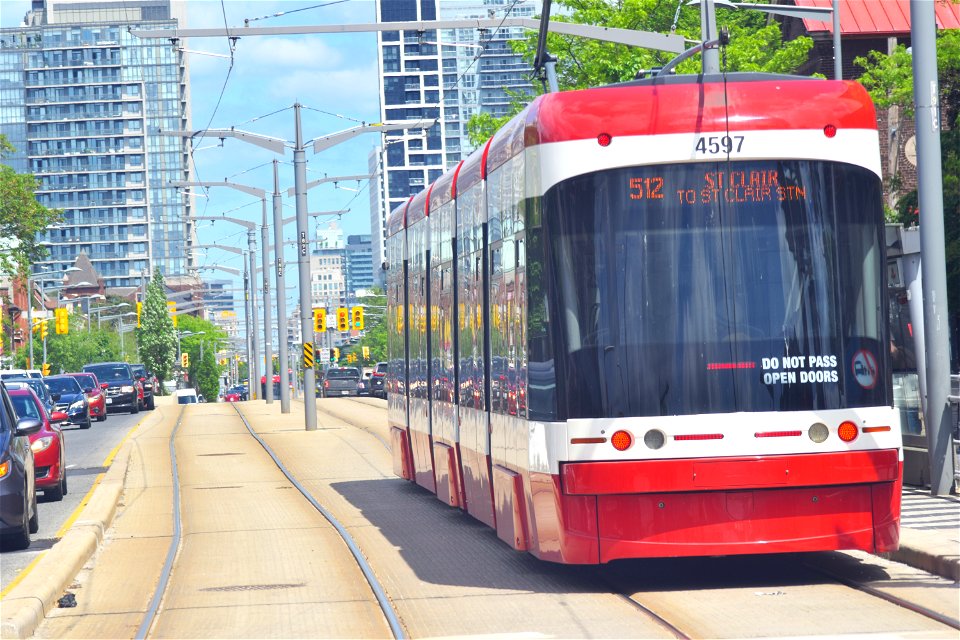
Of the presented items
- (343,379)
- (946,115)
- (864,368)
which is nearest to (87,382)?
(946,115)

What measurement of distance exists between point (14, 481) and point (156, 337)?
143361 millimetres

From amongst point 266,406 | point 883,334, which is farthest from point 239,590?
point 266,406

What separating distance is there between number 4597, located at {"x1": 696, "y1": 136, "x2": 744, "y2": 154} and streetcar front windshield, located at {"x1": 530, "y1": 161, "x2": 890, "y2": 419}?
105 millimetres

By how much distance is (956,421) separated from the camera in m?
14.5

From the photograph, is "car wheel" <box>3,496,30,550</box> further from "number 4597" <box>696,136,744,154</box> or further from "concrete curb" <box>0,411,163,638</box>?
"number 4597" <box>696,136,744,154</box>

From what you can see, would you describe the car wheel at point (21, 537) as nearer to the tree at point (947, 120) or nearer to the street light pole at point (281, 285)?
the tree at point (947, 120)

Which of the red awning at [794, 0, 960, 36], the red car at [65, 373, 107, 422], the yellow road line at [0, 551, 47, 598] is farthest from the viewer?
the red awning at [794, 0, 960, 36]

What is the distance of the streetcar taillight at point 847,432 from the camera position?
388 inches

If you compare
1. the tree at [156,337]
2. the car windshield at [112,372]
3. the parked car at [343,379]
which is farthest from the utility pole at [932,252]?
the tree at [156,337]

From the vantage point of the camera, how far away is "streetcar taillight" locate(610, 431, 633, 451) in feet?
31.9

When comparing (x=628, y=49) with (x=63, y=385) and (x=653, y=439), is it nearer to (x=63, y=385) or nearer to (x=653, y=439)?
(x=63, y=385)

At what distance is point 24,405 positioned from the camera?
21.6 metres

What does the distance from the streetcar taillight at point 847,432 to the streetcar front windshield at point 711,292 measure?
0.44 feet

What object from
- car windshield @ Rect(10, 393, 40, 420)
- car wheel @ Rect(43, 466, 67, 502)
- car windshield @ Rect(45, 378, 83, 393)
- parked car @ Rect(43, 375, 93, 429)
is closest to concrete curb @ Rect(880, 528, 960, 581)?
car wheel @ Rect(43, 466, 67, 502)
